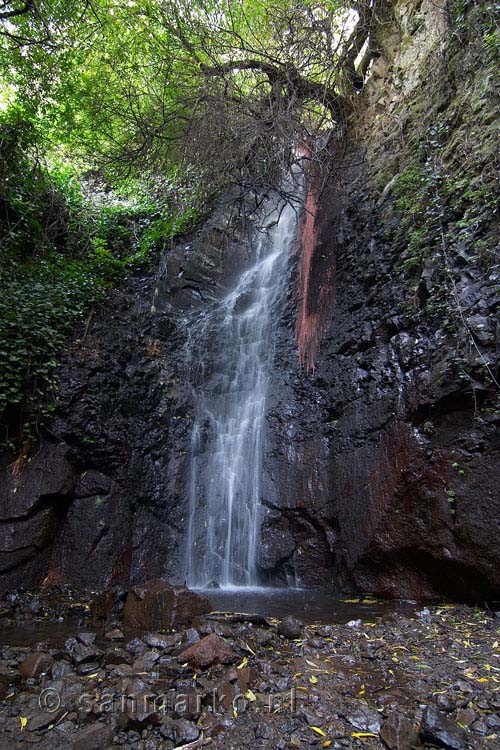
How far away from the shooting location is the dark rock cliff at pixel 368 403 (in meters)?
4.68

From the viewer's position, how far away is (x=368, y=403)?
564 centimetres

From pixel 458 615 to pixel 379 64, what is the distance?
9.12 meters

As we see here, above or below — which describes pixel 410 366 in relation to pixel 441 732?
above

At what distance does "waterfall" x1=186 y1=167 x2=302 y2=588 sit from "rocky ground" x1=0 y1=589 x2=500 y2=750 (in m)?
2.32

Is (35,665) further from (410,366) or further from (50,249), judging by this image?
(50,249)

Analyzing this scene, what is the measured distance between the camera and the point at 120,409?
686 cm

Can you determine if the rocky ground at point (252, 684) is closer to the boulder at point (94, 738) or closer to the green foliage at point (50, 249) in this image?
the boulder at point (94, 738)

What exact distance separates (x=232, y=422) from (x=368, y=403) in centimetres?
245

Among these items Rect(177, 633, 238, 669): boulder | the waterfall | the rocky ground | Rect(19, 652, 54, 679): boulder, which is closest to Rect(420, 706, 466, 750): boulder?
the rocky ground

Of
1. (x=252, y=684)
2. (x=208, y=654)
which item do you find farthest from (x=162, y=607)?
(x=252, y=684)

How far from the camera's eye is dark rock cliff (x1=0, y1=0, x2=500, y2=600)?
4684 millimetres

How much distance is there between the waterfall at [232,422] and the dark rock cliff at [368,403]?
0.22 m

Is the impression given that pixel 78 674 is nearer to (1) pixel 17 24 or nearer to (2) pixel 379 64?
(1) pixel 17 24

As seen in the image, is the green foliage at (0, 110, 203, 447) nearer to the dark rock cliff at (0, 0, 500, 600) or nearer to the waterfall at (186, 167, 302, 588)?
the dark rock cliff at (0, 0, 500, 600)
